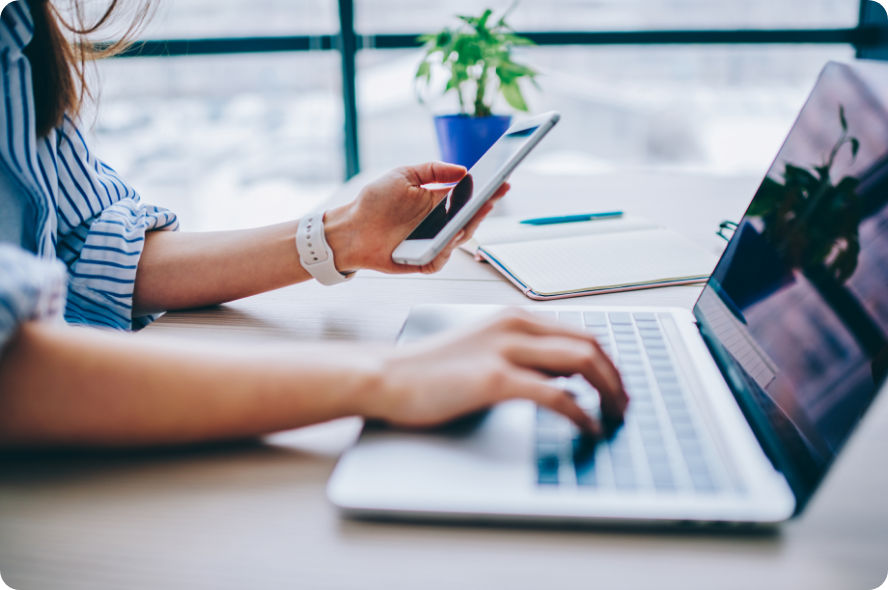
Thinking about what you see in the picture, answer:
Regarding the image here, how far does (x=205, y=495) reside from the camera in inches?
14.4

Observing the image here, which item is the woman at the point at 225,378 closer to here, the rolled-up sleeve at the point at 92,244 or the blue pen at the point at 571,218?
the rolled-up sleeve at the point at 92,244

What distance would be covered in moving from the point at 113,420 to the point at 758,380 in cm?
43

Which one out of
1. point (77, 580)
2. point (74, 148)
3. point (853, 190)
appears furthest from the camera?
point (74, 148)

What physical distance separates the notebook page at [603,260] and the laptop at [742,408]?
19 centimetres

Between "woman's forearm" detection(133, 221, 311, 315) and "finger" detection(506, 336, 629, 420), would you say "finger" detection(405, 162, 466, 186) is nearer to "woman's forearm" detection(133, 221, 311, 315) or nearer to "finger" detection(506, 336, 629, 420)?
"woman's forearm" detection(133, 221, 311, 315)

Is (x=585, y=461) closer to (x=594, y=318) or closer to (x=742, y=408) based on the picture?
(x=742, y=408)

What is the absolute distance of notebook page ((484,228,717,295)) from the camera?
73cm

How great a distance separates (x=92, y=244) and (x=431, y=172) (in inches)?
15.4

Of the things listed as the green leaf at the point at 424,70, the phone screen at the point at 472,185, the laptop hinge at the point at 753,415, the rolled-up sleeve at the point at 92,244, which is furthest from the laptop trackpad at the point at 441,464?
the green leaf at the point at 424,70

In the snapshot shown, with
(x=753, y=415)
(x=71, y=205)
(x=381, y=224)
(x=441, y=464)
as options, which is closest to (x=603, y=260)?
(x=381, y=224)

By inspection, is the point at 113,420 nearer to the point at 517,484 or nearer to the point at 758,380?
the point at 517,484

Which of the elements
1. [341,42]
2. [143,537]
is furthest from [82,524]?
[341,42]

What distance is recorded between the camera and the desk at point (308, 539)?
307mm

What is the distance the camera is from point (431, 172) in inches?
30.6
